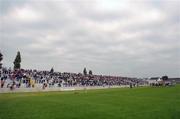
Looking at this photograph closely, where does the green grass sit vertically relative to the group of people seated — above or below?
below

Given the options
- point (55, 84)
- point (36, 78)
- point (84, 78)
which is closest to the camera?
point (36, 78)

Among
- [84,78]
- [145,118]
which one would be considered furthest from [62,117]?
[84,78]

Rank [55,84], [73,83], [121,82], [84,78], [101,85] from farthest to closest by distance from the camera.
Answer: [121,82] → [101,85] → [84,78] → [73,83] → [55,84]

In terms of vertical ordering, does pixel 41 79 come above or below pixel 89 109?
above

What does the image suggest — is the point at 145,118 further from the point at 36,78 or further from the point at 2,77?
the point at 36,78

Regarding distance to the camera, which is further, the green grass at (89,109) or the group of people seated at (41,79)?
the group of people seated at (41,79)

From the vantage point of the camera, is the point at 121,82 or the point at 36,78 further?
the point at 121,82

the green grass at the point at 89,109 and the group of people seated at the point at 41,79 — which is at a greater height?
the group of people seated at the point at 41,79

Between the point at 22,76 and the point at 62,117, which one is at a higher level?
the point at 22,76

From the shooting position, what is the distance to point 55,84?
6644 cm

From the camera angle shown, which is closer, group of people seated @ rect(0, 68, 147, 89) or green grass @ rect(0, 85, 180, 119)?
green grass @ rect(0, 85, 180, 119)

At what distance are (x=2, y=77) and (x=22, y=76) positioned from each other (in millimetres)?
5398

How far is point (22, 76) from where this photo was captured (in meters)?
54.7

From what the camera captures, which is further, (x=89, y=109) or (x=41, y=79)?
(x=41, y=79)
